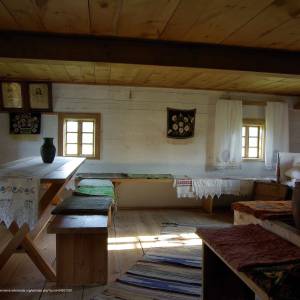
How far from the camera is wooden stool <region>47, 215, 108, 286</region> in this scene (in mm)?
2510

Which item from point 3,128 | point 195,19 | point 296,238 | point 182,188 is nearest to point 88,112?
point 3,128

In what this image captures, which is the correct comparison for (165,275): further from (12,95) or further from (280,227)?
(12,95)

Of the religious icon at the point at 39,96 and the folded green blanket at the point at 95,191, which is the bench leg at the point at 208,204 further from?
the religious icon at the point at 39,96

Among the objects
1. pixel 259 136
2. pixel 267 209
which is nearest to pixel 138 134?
pixel 259 136

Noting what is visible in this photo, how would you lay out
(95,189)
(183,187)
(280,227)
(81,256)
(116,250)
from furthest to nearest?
(183,187), (95,189), (116,250), (81,256), (280,227)

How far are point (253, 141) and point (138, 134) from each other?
2.24 metres

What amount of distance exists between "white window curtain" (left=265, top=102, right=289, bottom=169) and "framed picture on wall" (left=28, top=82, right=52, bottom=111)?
12.9 feet

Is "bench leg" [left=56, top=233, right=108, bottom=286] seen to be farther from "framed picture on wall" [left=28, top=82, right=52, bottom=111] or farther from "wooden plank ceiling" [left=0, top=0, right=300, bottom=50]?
"framed picture on wall" [left=28, top=82, right=52, bottom=111]

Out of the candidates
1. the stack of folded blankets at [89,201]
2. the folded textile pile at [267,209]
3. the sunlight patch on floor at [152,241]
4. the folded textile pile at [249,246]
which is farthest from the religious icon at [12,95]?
the folded textile pile at [249,246]

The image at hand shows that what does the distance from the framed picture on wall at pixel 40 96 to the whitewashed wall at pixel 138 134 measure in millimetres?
123

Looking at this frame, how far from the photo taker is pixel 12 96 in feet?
16.7

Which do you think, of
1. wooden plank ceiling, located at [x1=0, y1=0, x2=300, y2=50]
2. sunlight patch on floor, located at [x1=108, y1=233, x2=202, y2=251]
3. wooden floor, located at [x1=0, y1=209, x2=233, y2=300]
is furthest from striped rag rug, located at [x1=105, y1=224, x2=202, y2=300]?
wooden plank ceiling, located at [x1=0, y1=0, x2=300, y2=50]

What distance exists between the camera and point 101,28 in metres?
2.31

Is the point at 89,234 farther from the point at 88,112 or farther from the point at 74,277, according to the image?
the point at 88,112
